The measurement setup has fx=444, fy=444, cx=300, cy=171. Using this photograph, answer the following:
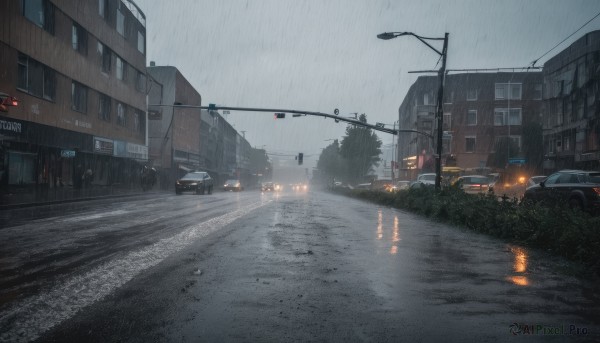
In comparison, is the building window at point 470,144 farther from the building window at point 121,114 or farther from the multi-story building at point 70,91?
the building window at point 121,114

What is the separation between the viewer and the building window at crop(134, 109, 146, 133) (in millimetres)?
39969

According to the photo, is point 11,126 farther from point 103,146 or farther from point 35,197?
point 103,146

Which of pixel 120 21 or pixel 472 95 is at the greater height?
pixel 120 21

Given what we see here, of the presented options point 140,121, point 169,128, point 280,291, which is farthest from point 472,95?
point 280,291

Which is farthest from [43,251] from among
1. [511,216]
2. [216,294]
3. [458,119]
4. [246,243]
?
[458,119]

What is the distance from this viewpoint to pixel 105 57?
32.9 metres

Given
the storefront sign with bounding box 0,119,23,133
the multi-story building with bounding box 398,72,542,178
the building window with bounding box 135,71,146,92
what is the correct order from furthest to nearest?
the multi-story building with bounding box 398,72,542,178, the building window with bounding box 135,71,146,92, the storefront sign with bounding box 0,119,23,133

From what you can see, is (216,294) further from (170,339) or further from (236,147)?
(236,147)

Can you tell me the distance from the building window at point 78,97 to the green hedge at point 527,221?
22709 mm

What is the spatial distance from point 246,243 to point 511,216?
6.11 meters

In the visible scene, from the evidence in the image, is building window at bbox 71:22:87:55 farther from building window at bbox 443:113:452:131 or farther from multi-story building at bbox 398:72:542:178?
building window at bbox 443:113:452:131

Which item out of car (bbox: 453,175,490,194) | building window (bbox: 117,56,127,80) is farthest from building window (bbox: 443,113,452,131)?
building window (bbox: 117,56,127,80)

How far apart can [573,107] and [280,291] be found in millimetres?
39222

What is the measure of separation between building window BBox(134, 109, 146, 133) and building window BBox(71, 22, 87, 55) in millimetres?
11049
